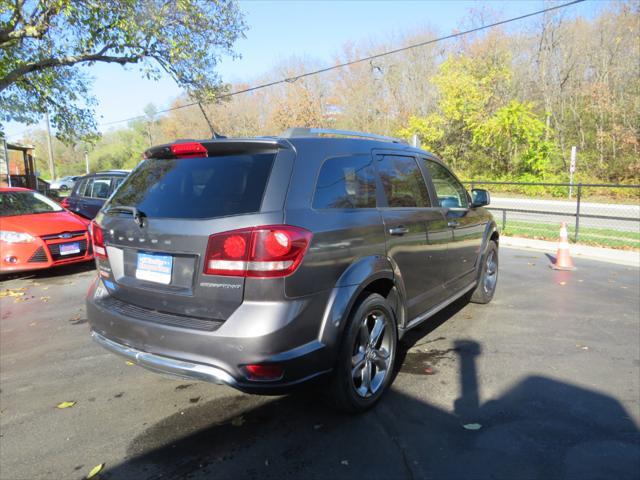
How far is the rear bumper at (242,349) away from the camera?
2447 millimetres

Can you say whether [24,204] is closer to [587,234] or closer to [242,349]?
[242,349]

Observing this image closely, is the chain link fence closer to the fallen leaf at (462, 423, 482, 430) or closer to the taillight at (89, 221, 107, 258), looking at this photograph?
the fallen leaf at (462, 423, 482, 430)

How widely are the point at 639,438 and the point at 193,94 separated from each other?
17260 millimetres

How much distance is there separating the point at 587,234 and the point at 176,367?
12095 mm

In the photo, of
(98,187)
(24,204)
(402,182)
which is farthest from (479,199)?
(98,187)

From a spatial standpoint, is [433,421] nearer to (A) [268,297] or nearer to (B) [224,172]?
(A) [268,297]

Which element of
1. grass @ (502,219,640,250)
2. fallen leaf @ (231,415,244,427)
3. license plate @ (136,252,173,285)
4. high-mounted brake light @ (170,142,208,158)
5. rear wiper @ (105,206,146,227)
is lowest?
grass @ (502,219,640,250)

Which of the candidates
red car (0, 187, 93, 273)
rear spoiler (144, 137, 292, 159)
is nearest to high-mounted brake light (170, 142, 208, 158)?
rear spoiler (144, 137, 292, 159)

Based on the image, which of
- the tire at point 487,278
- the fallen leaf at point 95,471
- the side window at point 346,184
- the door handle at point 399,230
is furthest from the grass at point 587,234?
the fallen leaf at point 95,471

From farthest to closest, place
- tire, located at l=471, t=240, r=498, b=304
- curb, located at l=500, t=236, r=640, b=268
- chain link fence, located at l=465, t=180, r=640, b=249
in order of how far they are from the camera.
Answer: chain link fence, located at l=465, t=180, r=640, b=249 → curb, located at l=500, t=236, r=640, b=268 → tire, located at l=471, t=240, r=498, b=304

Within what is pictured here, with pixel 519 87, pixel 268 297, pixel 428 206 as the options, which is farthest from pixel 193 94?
pixel 519 87

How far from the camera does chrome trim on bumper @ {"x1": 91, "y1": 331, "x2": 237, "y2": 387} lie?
250 centimetres

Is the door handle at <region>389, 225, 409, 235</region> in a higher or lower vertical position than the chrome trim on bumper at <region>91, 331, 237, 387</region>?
higher

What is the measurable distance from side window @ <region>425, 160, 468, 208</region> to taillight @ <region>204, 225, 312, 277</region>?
2.23 meters
